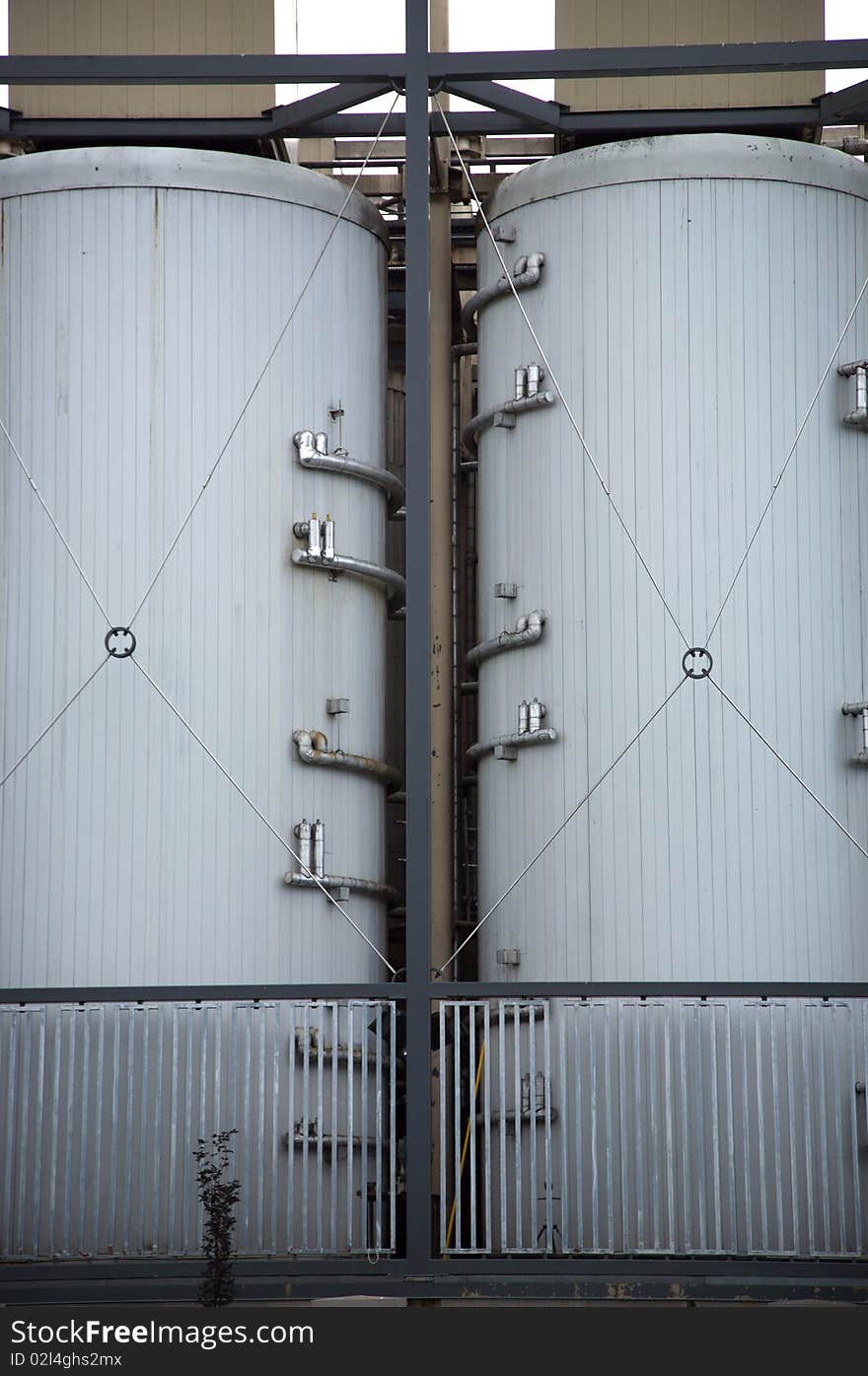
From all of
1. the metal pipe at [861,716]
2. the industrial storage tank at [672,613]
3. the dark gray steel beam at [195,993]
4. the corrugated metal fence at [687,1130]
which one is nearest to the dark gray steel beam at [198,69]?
the industrial storage tank at [672,613]

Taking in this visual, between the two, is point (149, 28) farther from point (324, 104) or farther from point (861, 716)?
point (861, 716)

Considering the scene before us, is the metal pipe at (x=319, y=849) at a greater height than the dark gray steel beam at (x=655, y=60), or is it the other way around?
the dark gray steel beam at (x=655, y=60)

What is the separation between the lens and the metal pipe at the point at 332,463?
48.0ft

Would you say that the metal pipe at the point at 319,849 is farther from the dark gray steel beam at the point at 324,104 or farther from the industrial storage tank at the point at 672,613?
the dark gray steel beam at the point at 324,104

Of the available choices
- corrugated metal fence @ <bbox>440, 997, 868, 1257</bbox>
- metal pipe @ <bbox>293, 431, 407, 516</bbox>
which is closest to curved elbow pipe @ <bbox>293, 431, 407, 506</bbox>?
metal pipe @ <bbox>293, 431, 407, 516</bbox>

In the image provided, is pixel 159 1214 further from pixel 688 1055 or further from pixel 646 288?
pixel 646 288

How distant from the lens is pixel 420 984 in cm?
1259

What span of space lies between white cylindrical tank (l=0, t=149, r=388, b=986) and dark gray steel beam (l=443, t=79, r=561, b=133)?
158 centimetres

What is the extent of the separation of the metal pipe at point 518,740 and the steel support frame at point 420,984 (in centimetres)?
159

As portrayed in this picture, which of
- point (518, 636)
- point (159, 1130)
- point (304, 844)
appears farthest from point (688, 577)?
point (159, 1130)

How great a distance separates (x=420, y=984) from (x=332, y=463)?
13.9 ft

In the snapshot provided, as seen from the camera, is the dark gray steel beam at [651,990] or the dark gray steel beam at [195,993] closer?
the dark gray steel beam at [651,990]

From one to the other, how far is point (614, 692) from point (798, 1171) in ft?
11.5

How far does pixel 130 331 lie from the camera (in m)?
14.4
